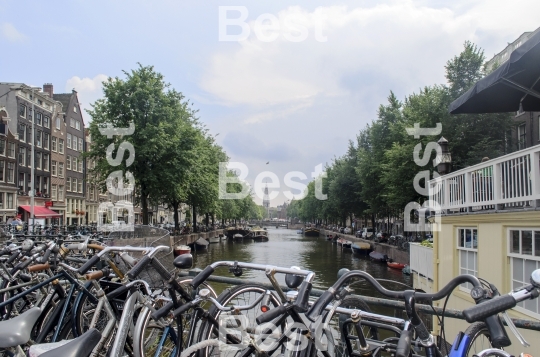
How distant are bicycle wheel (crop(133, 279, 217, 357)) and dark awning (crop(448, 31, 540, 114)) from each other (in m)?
5.27

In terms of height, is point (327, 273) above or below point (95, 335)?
below

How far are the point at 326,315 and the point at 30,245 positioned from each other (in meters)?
4.57

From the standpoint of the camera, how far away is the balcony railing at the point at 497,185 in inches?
314

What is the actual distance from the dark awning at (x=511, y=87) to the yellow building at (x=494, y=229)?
1037mm

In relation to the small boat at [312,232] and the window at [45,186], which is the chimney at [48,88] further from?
the small boat at [312,232]

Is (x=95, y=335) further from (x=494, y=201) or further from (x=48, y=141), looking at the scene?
(x=48, y=141)

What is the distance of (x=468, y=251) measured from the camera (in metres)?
10.7

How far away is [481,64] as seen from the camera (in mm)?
25094

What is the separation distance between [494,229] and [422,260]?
7182mm

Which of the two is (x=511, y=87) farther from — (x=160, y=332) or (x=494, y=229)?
(x=160, y=332)

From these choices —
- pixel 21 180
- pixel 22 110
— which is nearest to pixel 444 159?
pixel 21 180

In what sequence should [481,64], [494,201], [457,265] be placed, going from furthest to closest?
[481,64]
[457,265]
[494,201]

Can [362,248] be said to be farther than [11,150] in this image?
No

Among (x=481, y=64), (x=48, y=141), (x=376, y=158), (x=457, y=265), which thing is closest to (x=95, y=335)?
(x=457, y=265)
